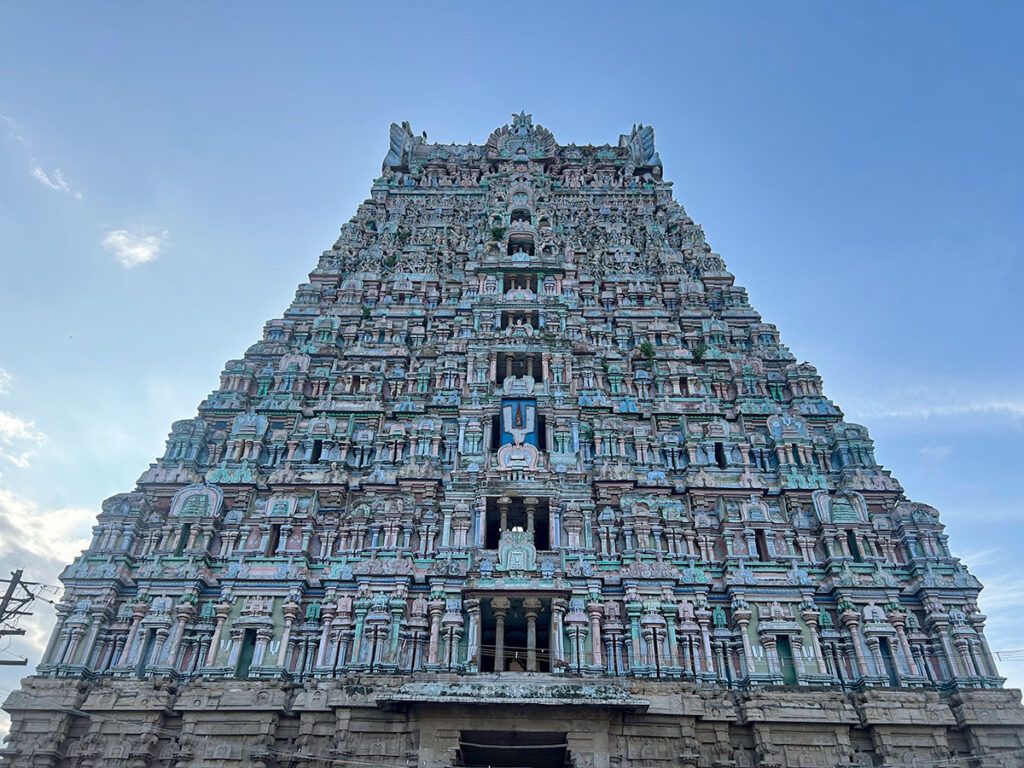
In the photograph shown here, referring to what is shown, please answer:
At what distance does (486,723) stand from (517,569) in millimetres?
4477

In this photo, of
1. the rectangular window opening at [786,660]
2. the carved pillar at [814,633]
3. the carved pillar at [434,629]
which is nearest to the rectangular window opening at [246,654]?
the carved pillar at [434,629]

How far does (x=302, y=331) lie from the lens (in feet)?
105

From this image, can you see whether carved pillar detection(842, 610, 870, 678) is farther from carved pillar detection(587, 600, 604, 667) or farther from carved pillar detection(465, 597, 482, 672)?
carved pillar detection(465, 597, 482, 672)

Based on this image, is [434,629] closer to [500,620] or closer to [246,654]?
[500,620]

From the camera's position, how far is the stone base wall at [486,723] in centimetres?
Answer: 1884

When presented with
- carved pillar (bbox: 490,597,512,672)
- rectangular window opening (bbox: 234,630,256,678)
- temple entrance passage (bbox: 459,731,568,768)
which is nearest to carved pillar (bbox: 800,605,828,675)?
temple entrance passage (bbox: 459,731,568,768)

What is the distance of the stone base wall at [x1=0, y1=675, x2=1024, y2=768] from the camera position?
1884 cm

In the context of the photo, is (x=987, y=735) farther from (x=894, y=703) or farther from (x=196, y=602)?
(x=196, y=602)

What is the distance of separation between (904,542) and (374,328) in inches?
824

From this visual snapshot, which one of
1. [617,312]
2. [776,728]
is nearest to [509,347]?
[617,312]

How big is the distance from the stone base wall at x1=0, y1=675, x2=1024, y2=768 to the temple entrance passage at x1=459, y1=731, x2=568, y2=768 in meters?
0.27

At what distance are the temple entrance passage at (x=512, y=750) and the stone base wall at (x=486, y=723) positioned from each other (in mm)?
273

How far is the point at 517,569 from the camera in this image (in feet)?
72.5

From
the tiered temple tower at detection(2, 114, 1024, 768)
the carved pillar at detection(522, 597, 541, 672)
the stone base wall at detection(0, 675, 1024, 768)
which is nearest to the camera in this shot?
the stone base wall at detection(0, 675, 1024, 768)
